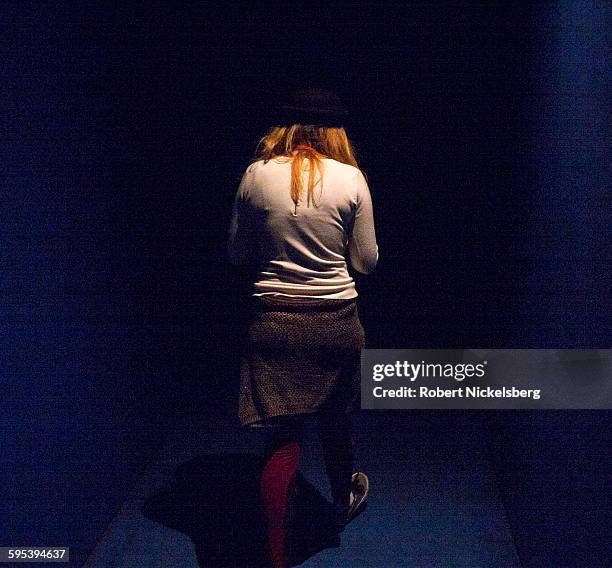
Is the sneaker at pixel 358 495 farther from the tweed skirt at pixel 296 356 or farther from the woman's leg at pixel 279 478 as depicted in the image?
the tweed skirt at pixel 296 356

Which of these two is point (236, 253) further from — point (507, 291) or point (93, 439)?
point (507, 291)

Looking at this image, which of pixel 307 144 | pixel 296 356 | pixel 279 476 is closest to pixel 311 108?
pixel 307 144

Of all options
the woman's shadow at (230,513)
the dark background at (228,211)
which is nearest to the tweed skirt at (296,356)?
the woman's shadow at (230,513)

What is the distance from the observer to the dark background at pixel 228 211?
2.02m

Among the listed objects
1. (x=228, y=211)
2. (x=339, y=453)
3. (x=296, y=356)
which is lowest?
(x=339, y=453)

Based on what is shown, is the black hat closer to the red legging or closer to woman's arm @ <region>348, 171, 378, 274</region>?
woman's arm @ <region>348, 171, 378, 274</region>

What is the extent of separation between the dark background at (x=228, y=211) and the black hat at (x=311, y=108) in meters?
0.65

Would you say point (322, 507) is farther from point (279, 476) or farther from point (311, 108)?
point (311, 108)

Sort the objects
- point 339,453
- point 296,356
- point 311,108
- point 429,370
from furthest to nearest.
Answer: point 429,370 → point 339,453 → point 296,356 → point 311,108

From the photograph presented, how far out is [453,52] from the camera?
11.3 feet

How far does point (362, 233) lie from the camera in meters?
2.26

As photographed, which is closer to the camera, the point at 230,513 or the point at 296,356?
the point at 296,356

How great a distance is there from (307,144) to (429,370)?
Answer: 1079 mm

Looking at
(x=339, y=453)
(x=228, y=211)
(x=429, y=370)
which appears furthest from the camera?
(x=228, y=211)
